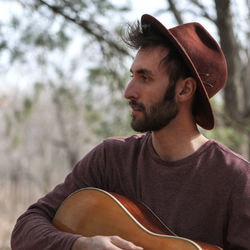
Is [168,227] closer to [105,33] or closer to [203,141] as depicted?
[203,141]

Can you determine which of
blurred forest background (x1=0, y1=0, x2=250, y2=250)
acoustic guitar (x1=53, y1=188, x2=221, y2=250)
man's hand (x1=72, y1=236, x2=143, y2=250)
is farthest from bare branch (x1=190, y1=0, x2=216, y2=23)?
man's hand (x1=72, y1=236, x2=143, y2=250)

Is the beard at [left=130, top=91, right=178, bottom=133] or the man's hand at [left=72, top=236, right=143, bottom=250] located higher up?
the beard at [left=130, top=91, right=178, bottom=133]

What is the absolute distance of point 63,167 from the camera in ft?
53.0

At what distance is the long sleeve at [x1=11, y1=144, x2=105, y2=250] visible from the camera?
1653 mm

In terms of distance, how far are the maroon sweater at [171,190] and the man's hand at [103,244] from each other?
0.05m

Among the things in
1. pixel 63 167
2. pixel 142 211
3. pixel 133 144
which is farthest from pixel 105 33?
pixel 63 167

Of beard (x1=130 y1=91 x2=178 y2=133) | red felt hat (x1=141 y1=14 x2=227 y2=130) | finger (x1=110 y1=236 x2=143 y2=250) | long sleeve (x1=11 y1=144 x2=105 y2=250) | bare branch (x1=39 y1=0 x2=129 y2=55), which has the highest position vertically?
bare branch (x1=39 y1=0 x2=129 y2=55)

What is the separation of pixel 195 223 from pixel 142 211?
204mm

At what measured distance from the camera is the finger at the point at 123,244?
1.51 metres

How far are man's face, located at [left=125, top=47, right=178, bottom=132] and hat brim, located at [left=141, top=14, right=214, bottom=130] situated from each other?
0.08m

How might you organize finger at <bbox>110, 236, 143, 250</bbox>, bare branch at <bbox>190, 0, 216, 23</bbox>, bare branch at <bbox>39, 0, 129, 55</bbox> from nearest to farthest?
finger at <bbox>110, 236, 143, 250</bbox> < bare branch at <bbox>39, 0, 129, 55</bbox> < bare branch at <bbox>190, 0, 216, 23</bbox>

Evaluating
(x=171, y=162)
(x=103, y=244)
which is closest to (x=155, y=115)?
(x=171, y=162)

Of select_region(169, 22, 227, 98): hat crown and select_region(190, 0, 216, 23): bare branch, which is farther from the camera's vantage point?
select_region(190, 0, 216, 23): bare branch

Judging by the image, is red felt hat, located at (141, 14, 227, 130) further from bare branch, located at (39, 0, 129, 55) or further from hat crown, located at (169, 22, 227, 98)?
bare branch, located at (39, 0, 129, 55)
